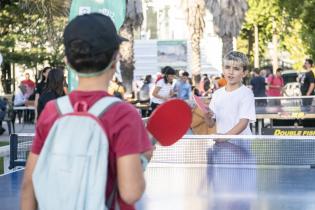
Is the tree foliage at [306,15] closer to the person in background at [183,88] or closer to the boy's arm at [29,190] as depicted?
the person in background at [183,88]

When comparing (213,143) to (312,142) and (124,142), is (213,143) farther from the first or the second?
(124,142)

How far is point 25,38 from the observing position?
36062mm

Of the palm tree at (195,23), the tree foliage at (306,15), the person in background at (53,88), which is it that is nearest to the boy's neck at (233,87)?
the person in background at (53,88)

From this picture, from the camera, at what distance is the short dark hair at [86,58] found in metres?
3.12

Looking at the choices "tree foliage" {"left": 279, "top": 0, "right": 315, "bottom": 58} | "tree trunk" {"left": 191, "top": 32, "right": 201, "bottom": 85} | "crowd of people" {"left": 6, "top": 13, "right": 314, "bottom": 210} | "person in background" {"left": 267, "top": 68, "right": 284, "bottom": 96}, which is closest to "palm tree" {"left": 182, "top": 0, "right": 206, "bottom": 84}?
"tree trunk" {"left": 191, "top": 32, "right": 201, "bottom": 85}

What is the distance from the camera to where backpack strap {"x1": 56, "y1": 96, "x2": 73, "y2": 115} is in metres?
3.17

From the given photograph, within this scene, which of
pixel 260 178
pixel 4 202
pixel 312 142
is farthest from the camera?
pixel 312 142

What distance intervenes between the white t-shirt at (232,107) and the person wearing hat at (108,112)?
12.4 feet

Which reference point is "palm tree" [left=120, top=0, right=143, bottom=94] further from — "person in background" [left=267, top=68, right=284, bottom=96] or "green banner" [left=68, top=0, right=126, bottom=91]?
"green banner" [left=68, top=0, right=126, bottom=91]

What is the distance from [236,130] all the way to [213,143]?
600 millimetres

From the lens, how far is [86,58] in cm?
313

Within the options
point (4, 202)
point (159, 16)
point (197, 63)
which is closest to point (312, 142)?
point (4, 202)

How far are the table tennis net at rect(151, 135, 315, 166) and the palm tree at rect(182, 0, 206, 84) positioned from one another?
93.1ft

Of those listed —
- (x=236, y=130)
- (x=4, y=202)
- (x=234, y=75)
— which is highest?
(x=234, y=75)
